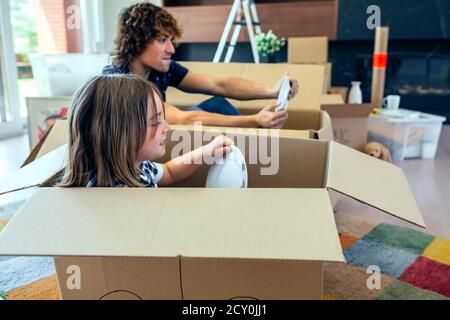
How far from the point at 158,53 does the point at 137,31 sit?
86mm

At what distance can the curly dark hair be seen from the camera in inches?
50.2

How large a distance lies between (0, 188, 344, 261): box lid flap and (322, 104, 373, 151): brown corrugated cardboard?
42.4 inches

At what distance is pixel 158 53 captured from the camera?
1297 millimetres

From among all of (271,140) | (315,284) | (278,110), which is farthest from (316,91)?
(315,284)

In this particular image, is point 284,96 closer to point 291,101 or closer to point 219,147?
point 291,101

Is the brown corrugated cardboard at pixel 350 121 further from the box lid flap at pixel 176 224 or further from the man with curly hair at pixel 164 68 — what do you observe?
the box lid flap at pixel 176 224

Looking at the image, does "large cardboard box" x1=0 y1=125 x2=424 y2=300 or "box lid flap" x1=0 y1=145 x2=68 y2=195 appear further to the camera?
"box lid flap" x1=0 y1=145 x2=68 y2=195

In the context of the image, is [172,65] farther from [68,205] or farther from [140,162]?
[68,205]

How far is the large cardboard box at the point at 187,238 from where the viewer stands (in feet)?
1.62

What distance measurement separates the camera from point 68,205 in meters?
0.59

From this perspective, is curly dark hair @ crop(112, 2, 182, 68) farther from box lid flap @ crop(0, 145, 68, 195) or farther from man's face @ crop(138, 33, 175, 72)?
box lid flap @ crop(0, 145, 68, 195)

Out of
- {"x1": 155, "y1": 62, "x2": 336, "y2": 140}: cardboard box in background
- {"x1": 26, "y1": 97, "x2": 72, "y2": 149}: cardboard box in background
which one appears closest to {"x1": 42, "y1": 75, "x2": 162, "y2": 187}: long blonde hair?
{"x1": 155, "y1": 62, "x2": 336, "y2": 140}: cardboard box in background

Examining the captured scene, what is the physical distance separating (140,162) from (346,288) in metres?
0.59

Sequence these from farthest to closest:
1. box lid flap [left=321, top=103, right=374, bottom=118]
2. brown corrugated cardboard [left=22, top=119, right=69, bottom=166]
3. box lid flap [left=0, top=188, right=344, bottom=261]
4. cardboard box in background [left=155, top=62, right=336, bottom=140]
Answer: box lid flap [left=321, top=103, right=374, bottom=118], cardboard box in background [left=155, top=62, right=336, bottom=140], brown corrugated cardboard [left=22, top=119, right=69, bottom=166], box lid flap [left=0, top=188, right=344, bottom=261]
